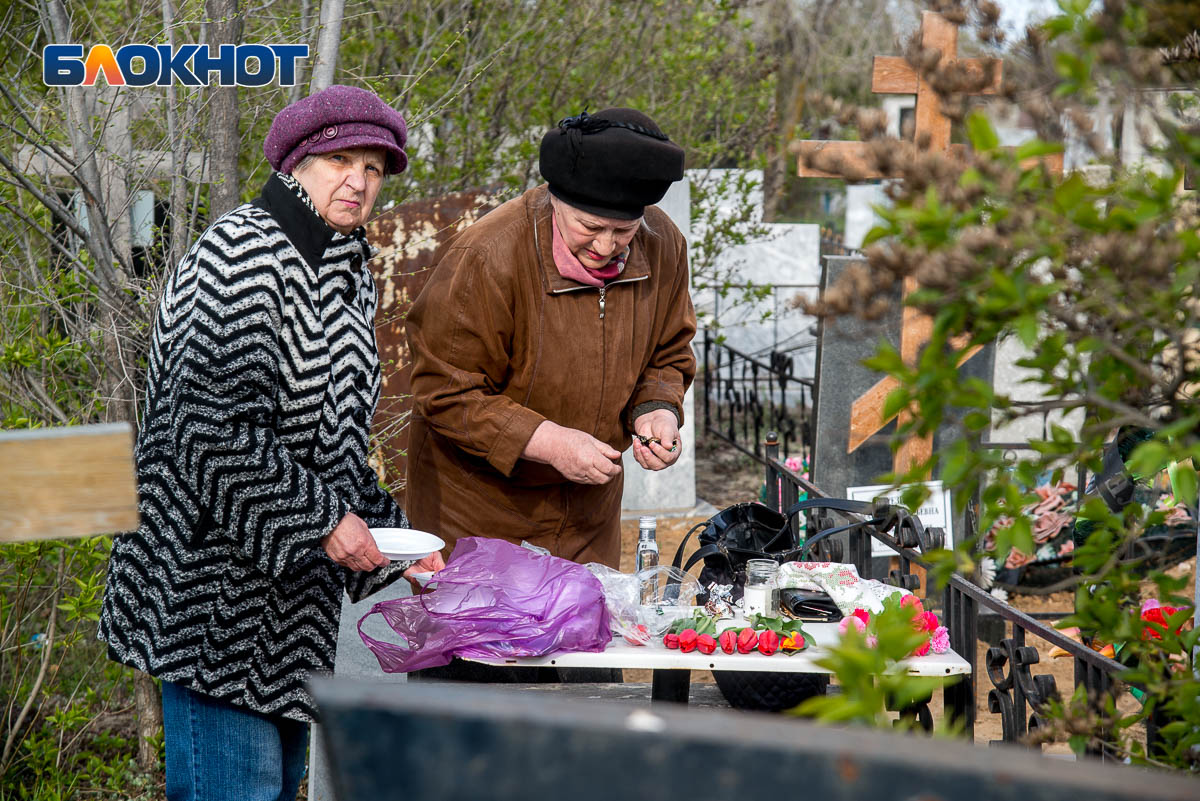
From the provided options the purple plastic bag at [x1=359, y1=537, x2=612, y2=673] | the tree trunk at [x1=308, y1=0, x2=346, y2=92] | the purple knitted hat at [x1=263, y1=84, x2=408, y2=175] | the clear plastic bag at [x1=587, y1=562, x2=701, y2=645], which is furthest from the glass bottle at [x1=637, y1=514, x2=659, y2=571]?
the tree trunk at [x1=308, y1=0, x2=346, y2=92]

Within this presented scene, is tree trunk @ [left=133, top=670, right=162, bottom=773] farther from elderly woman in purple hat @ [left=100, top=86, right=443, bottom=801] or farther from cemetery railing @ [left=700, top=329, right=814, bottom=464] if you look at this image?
cemetery railing @ [left=700, top=329, right=814, bottom=464]

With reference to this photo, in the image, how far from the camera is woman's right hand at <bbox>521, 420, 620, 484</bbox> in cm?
294

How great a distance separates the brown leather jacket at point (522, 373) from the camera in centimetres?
306

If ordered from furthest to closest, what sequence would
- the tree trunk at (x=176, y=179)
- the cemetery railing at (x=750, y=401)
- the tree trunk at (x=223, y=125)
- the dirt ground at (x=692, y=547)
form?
the cemetery railing at (x=750, y=401) → the dirt ground at (x=692, y=547) → the tree trunk at (x=176, y=179) → the tree trunk at (x=223, y=125)

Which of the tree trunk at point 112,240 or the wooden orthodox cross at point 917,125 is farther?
the wooden orthodox cross at point 917,125

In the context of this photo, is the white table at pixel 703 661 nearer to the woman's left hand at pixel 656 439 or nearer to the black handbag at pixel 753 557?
the black handbag at pixel 753 557

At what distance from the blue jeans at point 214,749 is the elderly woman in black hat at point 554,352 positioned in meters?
0.94

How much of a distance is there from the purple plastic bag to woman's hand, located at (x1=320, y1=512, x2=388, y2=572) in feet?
1.00

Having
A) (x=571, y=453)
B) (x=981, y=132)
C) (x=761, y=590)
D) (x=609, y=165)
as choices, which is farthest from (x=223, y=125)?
(x=981, y=132)

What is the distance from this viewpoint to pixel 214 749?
2.31 m

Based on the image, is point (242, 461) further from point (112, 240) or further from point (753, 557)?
point (112, 240)

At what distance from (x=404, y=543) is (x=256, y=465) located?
0.39m

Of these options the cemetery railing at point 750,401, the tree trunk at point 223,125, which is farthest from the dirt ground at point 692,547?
the tree trunk at point 223,125

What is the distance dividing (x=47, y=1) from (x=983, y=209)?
3.27 meters
